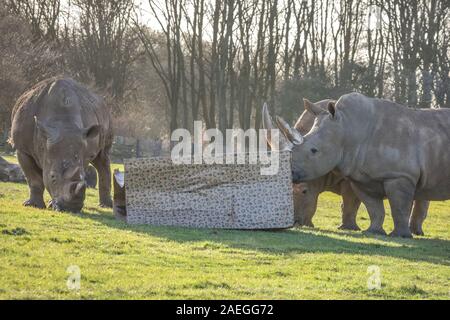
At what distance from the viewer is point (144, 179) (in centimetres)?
1468

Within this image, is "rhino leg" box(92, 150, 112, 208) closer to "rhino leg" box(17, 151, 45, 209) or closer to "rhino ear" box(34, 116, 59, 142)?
"rhino leg" box(17, 151, 45, 209)

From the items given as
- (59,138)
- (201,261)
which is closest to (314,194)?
(59,138)

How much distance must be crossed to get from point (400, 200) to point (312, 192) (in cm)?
185

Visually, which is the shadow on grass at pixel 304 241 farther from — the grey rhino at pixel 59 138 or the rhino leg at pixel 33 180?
the rhino leg at pixel 33 180

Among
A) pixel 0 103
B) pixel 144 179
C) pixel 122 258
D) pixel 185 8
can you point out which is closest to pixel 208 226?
pixel 144 179

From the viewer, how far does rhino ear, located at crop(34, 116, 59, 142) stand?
15.3m

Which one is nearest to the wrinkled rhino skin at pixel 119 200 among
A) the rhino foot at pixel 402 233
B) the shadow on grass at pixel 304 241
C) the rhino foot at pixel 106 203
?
the shadow on grass at pixel 304 241

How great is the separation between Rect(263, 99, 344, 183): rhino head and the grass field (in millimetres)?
960

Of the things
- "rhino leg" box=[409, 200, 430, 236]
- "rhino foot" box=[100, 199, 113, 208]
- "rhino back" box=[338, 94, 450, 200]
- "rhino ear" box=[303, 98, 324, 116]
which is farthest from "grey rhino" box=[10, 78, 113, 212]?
"rhino leg" box=[409, 200, 430, 236]

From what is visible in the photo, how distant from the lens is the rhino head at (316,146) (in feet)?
50.4

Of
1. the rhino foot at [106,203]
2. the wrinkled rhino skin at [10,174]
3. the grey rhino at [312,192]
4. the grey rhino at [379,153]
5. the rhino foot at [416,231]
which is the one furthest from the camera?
the wrinkled rhino skin at [10,174]
